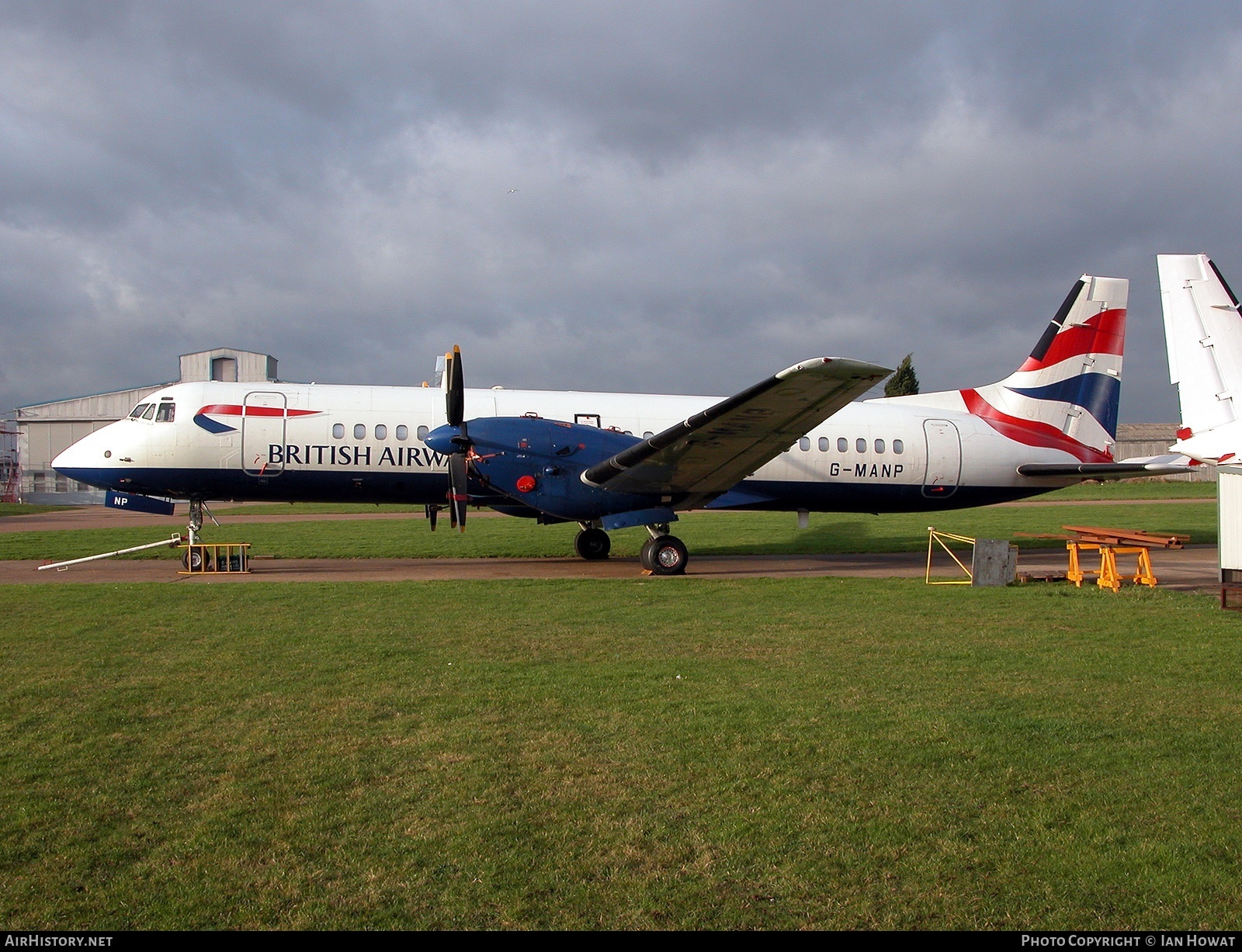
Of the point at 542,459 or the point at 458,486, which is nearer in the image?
the point at 458,486

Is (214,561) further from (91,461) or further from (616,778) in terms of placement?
(616,778)

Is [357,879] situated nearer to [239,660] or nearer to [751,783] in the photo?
[751,783]

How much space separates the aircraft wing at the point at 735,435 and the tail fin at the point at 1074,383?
7.07 meters

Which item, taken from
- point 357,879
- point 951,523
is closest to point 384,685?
point 357,879

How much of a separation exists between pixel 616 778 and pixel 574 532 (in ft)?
65.2

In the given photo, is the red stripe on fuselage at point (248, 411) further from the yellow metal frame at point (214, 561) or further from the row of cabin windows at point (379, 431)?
the yellow metal frame at point (214, 561)

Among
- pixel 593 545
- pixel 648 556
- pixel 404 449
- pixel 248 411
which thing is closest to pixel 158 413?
pixel 248 411

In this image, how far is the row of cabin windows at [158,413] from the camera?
16047 millimetres

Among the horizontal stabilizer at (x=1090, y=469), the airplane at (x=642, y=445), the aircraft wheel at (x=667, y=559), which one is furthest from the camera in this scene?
the horizontal stabilizer at (x=1090, y=469)

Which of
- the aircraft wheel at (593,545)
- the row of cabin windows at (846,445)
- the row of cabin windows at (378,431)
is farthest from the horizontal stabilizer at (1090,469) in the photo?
the row of cabin windows at (378,431)

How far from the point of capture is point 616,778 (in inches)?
194

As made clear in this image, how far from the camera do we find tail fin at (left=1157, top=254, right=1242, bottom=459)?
29.7 ft

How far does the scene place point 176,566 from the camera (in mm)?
16453

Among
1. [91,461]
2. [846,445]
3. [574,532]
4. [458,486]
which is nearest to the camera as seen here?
[458,486]
